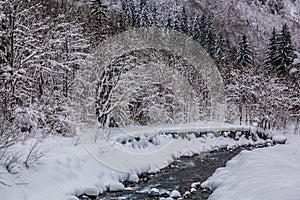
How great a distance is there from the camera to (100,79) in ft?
64.0

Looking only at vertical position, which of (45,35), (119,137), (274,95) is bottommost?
(119,137)

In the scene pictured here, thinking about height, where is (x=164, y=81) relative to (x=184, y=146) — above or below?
above

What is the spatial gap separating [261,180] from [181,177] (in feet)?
15.3

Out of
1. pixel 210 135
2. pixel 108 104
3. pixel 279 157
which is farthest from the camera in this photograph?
pixel 210 135

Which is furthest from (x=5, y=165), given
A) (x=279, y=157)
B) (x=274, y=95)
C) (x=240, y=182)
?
(x=274, y=95)

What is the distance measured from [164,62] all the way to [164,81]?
1929 mm

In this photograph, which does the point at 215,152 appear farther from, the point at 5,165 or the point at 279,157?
the point at 5,165

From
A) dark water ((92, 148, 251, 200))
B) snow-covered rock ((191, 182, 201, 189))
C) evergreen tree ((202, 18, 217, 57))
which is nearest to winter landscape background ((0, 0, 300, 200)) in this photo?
snow-covered rock ((191, 182, 201, 189))

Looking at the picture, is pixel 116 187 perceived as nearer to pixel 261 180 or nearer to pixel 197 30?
pixel 261 180

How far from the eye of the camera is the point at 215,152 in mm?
22328

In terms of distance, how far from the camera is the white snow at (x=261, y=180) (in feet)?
29.3

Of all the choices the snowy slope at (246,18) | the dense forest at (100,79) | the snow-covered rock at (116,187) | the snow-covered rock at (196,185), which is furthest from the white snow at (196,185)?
the snowy slope at (246,18)

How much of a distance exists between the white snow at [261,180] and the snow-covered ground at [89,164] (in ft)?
0.25

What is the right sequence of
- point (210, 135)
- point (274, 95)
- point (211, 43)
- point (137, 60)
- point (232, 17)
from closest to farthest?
point (137, 60)
point (210, 135)
point (274, 95)
point (211, 43)
point (232, 17)
